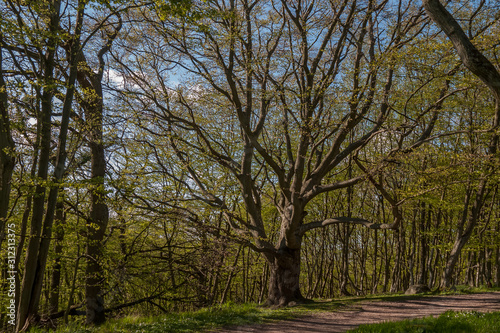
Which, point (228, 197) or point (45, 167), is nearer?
point (45, 167)

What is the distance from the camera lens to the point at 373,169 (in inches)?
343

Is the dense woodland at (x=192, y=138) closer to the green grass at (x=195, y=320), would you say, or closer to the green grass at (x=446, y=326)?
the green grass at (x=195, y=320)

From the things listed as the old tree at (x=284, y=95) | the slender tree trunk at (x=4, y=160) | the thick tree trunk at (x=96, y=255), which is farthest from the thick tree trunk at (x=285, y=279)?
the slender tree trunk at (x=4, y=160)

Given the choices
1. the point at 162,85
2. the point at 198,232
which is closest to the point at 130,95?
the point at 162,85

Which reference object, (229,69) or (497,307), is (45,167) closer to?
(229,69)

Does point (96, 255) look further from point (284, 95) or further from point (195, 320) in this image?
point (284, 95)

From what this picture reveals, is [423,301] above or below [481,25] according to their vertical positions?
below

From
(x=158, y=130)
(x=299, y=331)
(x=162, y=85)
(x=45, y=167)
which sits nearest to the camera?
(x=45, y=167)

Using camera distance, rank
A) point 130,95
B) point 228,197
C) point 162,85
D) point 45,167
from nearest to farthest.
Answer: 1. point 45,167
2. point 130,95
3. point 162,85
4. point 228,197

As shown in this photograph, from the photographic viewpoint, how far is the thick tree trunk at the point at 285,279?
1216 cm

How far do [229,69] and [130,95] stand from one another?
3.71m

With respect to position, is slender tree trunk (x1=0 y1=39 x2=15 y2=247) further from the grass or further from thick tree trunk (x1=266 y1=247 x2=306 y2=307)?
thick tree trunk (x1=266 y1=247 x2=306 y2=307)

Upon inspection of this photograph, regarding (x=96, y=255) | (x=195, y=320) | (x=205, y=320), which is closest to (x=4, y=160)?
(x=96, y=255)

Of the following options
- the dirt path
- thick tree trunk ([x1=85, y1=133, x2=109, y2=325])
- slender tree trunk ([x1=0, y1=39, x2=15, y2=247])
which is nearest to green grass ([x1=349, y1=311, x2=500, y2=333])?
the dirt path
